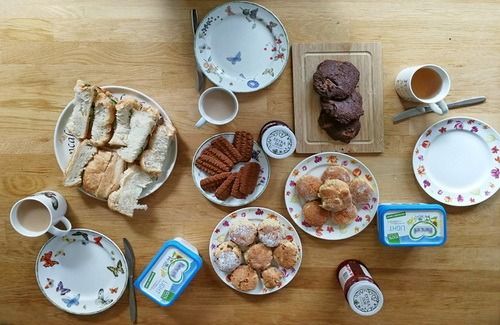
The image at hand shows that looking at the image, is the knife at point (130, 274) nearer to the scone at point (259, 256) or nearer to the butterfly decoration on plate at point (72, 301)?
the butterfly decoration on plate at point (72, 301)

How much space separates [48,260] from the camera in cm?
131

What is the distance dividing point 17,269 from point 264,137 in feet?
3.10

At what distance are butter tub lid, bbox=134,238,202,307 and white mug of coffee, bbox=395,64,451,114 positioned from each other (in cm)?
83


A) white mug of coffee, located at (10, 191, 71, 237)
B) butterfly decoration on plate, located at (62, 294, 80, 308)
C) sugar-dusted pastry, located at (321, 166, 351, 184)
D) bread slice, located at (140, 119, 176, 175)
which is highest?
bread slice, located at (140, 119, 176, 175)

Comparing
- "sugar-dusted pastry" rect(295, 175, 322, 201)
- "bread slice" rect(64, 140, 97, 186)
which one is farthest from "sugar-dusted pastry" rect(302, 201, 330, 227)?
"bread slice" rect(64, 140, 97, 186)

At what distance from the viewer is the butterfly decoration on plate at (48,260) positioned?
131 centimetres

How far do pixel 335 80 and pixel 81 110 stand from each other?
0.78 metres

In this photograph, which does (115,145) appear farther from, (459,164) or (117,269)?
(459,164)

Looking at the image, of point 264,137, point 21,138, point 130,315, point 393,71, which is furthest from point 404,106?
point 21,138

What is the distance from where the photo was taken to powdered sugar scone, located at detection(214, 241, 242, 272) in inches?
48.5

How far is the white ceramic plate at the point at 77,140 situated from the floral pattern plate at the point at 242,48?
21cm

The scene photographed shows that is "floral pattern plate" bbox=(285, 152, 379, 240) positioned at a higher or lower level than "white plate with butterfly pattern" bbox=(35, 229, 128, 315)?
higher

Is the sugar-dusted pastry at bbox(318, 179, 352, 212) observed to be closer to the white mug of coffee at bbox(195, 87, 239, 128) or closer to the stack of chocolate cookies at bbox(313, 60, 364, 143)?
the stack of chocolate cookies at bbox(313, 60, 364, 143)

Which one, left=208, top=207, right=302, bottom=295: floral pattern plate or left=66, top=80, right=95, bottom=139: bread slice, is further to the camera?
left=208, top=207, right=302, bottom=295: floral pattern plate
